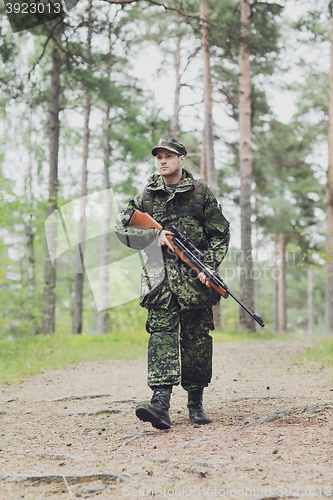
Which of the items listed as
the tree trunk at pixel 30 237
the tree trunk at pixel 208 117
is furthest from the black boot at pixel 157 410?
the tree trunk at pixel 30 237

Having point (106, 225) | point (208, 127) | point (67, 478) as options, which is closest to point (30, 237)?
point (106, 225)

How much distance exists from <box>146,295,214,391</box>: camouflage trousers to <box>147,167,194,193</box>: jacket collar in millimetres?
923

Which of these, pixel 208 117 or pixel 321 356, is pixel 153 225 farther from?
pixel 208 117

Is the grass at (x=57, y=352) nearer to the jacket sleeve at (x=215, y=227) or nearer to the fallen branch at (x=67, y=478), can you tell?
the fallen branch at (x=67, y=478)

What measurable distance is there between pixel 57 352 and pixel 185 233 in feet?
17.1

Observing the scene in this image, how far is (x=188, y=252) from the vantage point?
352 centimetres

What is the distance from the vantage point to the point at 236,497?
78.0 inches

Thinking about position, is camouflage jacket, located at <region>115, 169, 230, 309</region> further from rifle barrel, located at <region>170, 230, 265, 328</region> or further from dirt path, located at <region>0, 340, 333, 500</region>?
dirt path, located at <region>0, 340, 333, 500</region>

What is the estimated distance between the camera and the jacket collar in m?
3.61

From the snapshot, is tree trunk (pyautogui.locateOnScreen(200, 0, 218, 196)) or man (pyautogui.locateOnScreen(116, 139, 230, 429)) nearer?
man (pyautogui.locateOnScreen(116, 139, 230, 429))

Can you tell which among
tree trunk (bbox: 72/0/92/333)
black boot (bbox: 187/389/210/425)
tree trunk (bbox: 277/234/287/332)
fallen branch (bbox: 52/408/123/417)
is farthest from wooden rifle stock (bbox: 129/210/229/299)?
tree trunk (bbox: 277/234/287/332)

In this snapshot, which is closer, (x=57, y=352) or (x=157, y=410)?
(x=157, y=410)

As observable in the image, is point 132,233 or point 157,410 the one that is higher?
point 132,233

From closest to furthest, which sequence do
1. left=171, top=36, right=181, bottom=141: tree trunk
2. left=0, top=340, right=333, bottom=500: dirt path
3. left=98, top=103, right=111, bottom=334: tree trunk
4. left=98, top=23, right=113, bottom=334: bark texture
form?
1. left=0, top=340, right=333, bottom=500: dirt path
2. left=98, top=23, right=113, bottom=334: bark texture
3. left=98, top=103, right=111, bottom=334: tree trunk
4. left=171, top=36, right=181, bottom=141: tree trunk
